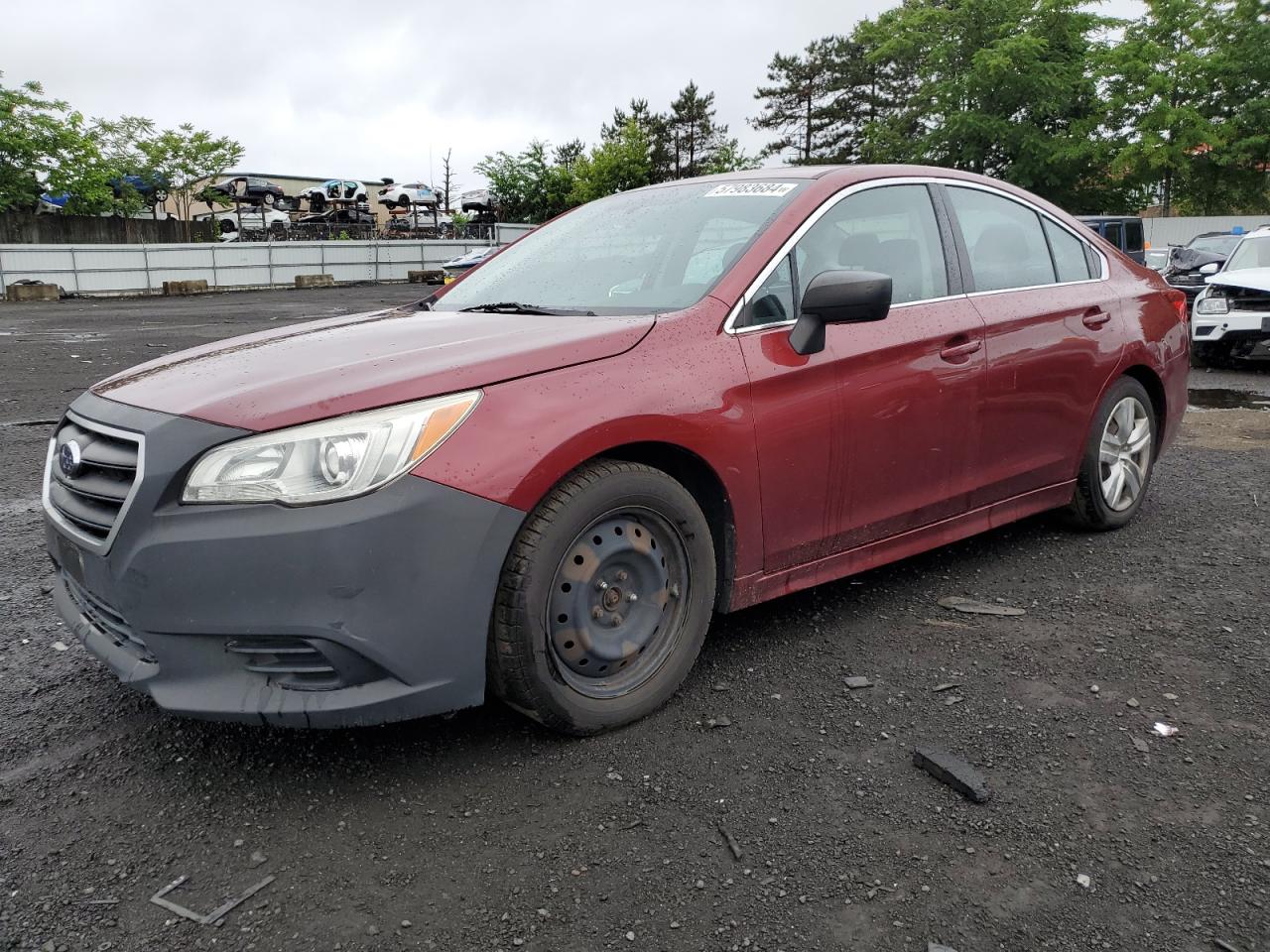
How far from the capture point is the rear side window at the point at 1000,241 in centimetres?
410

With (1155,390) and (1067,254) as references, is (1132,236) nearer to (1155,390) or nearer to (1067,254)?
(1155,390)

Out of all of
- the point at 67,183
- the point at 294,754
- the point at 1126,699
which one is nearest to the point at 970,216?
the point at 1126,699

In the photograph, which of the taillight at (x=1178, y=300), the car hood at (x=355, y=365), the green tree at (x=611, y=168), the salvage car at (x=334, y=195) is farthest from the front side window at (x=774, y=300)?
the green tree at (x=611, y=168)

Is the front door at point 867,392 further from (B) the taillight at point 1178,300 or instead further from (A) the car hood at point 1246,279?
(A) the car hood at point 1246,279

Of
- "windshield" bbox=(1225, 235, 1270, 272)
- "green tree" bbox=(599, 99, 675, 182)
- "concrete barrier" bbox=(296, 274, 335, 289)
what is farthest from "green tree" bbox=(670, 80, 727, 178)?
"windshield" bbox=(1225, 235, 1270, 272)

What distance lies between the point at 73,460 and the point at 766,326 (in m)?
2.04

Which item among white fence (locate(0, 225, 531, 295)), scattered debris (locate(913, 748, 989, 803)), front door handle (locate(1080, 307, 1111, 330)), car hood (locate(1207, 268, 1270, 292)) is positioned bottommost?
scattered debris (locate(913, 748, 989, 803))

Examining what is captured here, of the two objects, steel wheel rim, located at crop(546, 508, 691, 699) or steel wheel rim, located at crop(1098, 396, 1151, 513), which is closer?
steel wheel rim, located at crop(546, 508, 691, 699)

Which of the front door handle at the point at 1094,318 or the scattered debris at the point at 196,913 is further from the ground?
the front door handle at the point at 1094,318

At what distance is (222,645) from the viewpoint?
2490 millimetres

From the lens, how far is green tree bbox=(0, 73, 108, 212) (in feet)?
140

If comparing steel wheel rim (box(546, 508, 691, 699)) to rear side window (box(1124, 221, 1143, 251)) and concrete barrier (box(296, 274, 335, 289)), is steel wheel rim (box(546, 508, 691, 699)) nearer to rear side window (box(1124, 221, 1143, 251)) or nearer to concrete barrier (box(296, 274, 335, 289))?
rear side window (box(1124, 221, 1143, 251))

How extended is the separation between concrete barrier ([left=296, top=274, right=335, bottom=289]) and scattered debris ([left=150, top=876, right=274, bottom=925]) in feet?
123

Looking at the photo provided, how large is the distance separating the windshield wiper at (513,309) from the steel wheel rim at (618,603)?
77 cm
